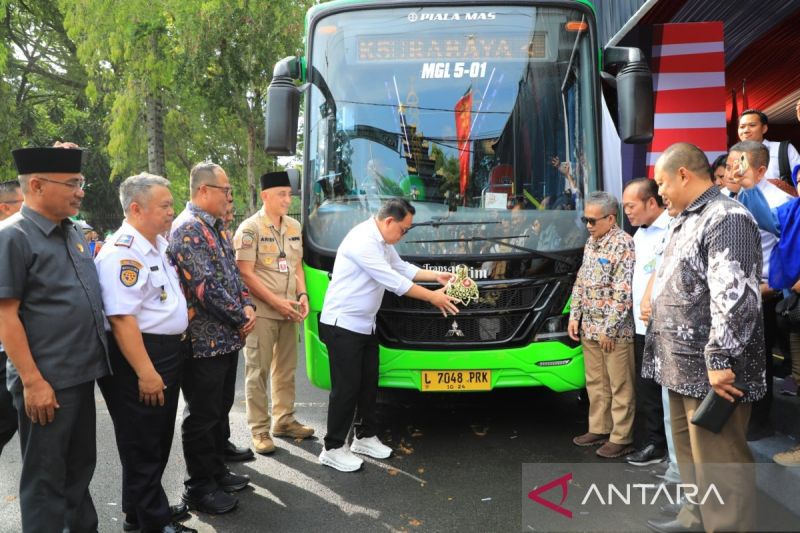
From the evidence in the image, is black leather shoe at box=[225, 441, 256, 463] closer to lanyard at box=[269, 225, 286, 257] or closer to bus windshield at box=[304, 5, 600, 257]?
lanyard at box=[269, 225, 286, 257]

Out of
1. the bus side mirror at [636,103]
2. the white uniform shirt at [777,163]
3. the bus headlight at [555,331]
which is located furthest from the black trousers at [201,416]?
the white uniform shirt at [777,163]

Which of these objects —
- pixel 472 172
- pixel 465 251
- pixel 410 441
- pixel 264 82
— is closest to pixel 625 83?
pixel 472 172

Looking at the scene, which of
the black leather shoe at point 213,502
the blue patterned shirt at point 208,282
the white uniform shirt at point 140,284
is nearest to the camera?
the white uniform shirt at point 140,284

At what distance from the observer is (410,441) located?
491 centimetres

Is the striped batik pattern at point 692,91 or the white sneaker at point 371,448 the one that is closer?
the white sneaker at point 371,448

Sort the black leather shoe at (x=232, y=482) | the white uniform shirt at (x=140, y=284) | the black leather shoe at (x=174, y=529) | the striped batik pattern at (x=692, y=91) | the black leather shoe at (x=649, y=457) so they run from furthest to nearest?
1. the striped batik pattern at (x=692, y=91)
2. the black leather shoe at (x=649, y=457)
3. the black leather shoe at (x=232, y=482)
4. the black leather shoe at (x=174, y=529)
5. the white uniform shirt at (x=140, y=284)

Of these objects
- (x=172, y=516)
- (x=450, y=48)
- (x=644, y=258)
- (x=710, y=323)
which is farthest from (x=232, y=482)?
(x=450, y=48)

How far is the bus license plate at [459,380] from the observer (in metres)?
4.55

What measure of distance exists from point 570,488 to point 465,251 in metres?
1.66

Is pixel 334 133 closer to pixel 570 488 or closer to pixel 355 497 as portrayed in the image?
pixel 355 497

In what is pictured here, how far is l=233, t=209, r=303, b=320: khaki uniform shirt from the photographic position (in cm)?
472

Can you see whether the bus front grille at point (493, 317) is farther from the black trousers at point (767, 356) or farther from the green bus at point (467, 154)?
the black trousers at point (767, 356)

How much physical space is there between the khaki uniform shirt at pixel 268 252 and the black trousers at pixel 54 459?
71.1 inches

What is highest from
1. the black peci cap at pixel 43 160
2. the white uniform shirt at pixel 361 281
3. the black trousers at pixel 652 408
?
the black peci cap at pixel 43 160
